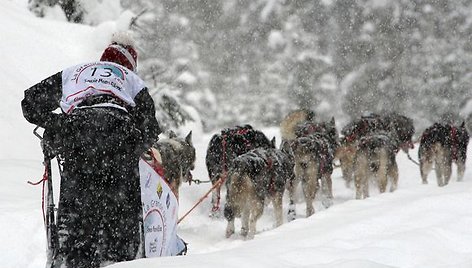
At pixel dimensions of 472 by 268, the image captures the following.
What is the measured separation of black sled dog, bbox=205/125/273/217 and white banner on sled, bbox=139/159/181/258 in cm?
571

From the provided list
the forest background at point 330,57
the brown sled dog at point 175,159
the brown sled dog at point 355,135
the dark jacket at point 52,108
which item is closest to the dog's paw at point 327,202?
the brown sled dog at point 355,135

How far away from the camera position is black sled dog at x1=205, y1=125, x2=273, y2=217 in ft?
32.8

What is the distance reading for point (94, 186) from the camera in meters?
3.47

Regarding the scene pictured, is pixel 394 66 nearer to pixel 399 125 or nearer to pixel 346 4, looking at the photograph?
pixel 346 4

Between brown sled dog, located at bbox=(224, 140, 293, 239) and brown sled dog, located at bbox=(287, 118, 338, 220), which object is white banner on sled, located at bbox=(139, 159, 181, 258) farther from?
brown sled dog, located at bbox=(287, 118, 338, 220)

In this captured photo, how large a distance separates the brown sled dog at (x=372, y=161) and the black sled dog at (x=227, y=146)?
182cm

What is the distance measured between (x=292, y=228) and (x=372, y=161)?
438 cm

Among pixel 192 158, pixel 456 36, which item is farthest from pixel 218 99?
pixel 192 158

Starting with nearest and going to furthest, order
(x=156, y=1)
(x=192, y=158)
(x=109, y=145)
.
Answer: (x=109, y=145) < (x=192, y=158) < (x=156, y=1)

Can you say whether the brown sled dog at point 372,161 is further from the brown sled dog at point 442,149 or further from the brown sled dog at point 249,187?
the brown sled dog at point 249,187

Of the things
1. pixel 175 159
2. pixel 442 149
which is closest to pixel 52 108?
pixel 175 159

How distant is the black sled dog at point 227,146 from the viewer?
10.0 metres

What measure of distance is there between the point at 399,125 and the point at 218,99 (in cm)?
1000

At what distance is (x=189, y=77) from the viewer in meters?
20.5
